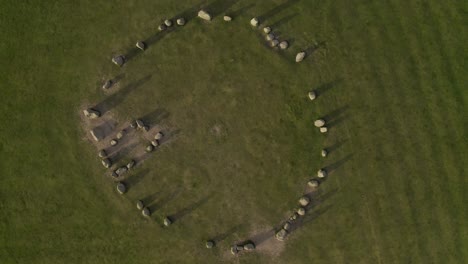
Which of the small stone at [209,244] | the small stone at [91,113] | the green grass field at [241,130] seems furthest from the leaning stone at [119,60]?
the small stone at [209,244]

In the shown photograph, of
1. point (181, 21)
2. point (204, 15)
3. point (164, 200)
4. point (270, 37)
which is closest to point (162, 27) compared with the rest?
point (181, 21)

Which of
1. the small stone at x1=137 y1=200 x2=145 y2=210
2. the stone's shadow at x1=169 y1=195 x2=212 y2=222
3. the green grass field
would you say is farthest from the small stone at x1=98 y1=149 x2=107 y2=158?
the stone's shadow at x1=169 y1=195 x2=212 y2=222

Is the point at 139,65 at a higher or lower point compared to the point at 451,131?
higher

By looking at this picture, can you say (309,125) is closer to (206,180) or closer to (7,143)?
(206,180)

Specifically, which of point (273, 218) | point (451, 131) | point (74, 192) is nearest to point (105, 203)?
point (74, 192)

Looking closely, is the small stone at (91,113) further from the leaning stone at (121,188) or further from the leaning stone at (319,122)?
the leaning stone at (319,122)

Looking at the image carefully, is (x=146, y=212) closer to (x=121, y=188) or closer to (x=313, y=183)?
(x=121, y=188)
